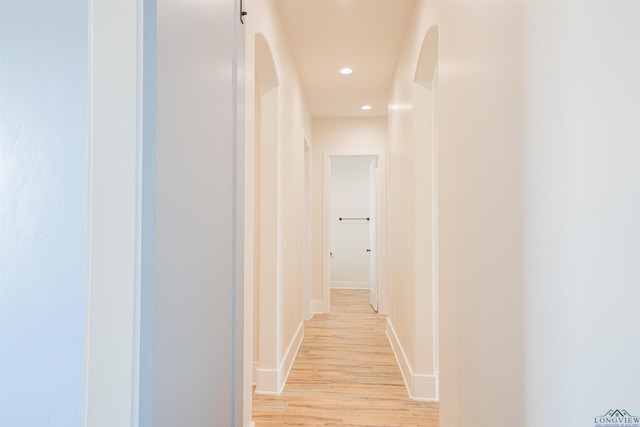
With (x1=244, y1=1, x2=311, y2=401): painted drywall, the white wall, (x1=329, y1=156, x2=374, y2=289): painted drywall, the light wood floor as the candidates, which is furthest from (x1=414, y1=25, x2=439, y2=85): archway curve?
(x1=329, y1=156, x2=374, y2=289): painted drywall

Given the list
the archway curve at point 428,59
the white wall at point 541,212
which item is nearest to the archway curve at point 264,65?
the archway curve at point 428,59

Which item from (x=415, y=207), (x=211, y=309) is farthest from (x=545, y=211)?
(x=415, y=207)

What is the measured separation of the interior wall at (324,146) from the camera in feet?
17.9

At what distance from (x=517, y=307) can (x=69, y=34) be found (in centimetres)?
121

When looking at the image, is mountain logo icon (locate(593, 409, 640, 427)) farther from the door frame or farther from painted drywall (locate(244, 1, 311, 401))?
the door frame

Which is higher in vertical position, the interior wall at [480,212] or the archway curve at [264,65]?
the archway curve at [264,65]

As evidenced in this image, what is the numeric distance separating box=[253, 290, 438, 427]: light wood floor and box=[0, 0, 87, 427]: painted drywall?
194 cm

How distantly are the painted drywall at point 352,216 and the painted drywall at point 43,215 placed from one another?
23.3ft

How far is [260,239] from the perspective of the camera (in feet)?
9.25

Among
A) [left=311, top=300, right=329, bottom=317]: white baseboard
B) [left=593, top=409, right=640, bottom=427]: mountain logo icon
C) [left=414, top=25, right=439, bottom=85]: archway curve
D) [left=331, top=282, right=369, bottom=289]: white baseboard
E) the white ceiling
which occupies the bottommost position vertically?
[left=331, top=282, right=369, bottom=289]: white baseboard

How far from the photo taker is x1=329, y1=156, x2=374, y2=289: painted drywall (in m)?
7.78

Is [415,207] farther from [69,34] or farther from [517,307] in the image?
[69,34]

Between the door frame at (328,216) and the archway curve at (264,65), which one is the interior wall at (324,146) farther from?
the archway curve at (264,65)

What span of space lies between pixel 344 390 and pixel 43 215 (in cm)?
262
